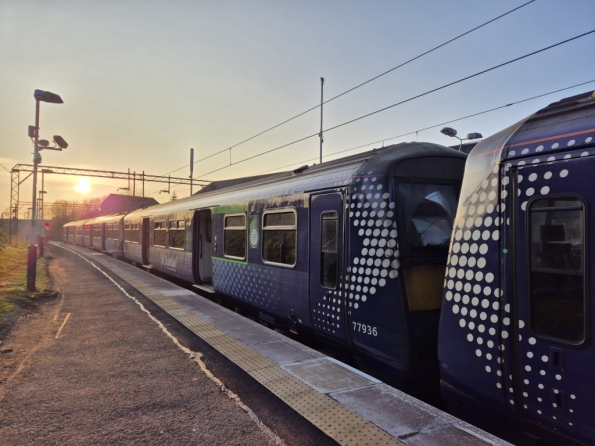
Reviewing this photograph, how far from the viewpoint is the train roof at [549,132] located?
3.02m

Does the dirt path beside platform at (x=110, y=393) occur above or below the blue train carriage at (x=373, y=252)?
below

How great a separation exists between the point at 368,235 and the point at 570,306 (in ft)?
7.65

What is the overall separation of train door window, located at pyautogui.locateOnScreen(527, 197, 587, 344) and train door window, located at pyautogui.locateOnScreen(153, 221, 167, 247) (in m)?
13.4

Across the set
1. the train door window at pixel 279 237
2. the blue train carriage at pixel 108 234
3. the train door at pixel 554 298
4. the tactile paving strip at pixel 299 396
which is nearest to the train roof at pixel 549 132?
the train door at pixel 554 298

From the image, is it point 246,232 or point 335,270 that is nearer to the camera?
point 335,270

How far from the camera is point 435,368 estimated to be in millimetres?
4641

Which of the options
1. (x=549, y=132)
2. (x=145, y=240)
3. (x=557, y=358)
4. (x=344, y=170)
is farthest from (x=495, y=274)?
(x=145, y=240)

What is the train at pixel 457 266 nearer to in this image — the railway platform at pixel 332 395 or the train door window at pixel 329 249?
the train door window at pixel 329 249

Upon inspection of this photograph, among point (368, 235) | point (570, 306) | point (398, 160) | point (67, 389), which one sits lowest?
point (67, 389)

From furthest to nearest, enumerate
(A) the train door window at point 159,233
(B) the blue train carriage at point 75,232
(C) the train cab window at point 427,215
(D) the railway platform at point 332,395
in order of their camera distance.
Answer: (B) the blue train carriage at point 75,232 → (A) the train door window at point 159,233 → (C) the train cab window at point 427,215 → (D) the railway platform at point 332,395

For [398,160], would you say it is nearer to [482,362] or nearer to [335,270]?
[335,270]

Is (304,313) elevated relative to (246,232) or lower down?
lower down

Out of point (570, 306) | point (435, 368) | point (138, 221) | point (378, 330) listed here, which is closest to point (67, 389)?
point (378, 330)

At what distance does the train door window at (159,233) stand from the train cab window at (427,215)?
11625mm
